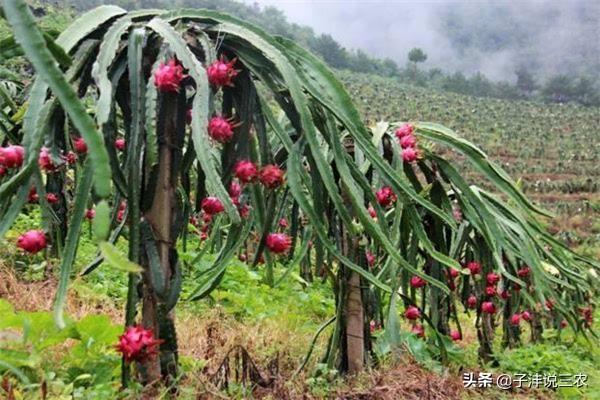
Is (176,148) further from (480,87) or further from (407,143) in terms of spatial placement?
(480,87)

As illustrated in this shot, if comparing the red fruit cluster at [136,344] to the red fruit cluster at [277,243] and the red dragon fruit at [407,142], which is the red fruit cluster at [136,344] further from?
the red dragon fruit at [407,142]

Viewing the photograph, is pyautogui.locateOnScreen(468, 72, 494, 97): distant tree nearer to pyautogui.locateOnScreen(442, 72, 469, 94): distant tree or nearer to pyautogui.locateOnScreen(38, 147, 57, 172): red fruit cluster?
pyautogui.locateOnScreen(442, 72, 469, 94): distant tree

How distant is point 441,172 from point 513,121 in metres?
42.8

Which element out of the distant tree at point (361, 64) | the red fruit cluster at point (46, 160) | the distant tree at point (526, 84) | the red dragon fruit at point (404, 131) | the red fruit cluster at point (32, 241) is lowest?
the red fruit cluster at point (32, 241)

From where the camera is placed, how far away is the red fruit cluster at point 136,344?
1502 millimetres

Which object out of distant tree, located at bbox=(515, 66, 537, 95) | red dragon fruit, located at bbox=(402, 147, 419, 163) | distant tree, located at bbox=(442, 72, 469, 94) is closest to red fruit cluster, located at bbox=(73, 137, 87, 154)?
red dragon fruit, located at bbox=(402, 147, 419, 163)

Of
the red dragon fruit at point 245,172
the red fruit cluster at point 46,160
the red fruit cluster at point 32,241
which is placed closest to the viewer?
the red fruit cluster at point 32,241

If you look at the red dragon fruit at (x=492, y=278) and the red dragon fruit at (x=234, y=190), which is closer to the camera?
the red dragon fruit at (x=234, y=190)

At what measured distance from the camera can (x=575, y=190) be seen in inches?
1084

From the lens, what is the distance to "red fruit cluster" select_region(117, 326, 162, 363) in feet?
4.93

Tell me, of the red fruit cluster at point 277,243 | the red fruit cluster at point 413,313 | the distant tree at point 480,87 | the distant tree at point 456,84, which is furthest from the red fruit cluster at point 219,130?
the distant tree at point 480,87

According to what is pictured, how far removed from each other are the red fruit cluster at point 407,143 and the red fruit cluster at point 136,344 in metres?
1.26

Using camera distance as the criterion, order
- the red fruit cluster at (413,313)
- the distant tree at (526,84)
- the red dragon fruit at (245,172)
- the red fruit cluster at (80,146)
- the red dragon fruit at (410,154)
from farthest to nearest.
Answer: the distant tree at (526,84) → the red fruit cluster at (413,313) → the red dragon fruit at (410,154) → the red fruit cluster at (80,146) → the red dragon fruit at (245,172)

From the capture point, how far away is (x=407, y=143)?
98.1 inches
